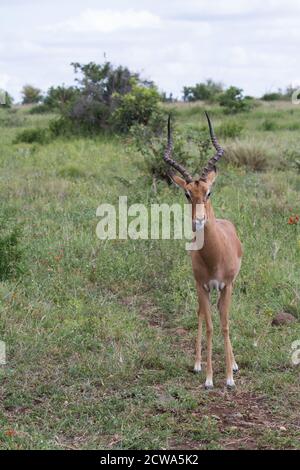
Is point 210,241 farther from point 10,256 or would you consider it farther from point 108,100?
point 108,100

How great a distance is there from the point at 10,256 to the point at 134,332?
1417 mm

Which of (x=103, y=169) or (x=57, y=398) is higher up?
(x=103, y=169)

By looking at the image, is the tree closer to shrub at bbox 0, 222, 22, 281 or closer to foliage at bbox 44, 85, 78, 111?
foliage at bbox 44, 85, 78, 111

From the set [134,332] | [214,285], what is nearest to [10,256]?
[134,332]

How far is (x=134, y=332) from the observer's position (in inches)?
217

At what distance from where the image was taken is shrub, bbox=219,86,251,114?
61.5ft

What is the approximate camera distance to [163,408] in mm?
4434

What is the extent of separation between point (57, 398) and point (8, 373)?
0.43 m

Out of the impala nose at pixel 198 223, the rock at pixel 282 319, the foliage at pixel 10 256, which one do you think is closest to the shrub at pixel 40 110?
the foliage at pixel 10 256

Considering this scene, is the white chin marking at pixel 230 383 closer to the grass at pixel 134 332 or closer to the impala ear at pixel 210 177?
the grass at pixel 134 332

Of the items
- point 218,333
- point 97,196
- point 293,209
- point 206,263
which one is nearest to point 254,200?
point 293,209

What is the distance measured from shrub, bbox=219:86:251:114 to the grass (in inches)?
379
